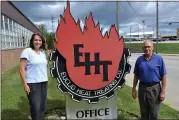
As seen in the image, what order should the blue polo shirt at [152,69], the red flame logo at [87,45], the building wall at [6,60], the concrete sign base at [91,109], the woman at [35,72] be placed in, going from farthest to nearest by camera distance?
the building wall at [6,60], the concrete sign base at [91,109], the red flame logo at [87,45], the woman at [35,72], the blue polo shirt at [152,69]

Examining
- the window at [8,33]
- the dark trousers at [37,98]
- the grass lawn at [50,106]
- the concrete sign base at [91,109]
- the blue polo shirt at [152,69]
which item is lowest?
the grass lawn at [50,106]

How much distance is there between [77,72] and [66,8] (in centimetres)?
115

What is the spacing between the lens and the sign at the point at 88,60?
17.2 feet

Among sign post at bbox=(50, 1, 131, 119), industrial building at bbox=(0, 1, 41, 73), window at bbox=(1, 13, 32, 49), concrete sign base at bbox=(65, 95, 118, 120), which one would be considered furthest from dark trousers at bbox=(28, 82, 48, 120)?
window at bbox=(1, 13, 32, 49)

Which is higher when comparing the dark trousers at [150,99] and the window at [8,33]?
the window at [8,33]

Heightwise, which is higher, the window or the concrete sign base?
the window

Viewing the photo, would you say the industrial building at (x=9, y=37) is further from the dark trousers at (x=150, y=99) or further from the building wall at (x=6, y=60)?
the dark trousers at (x=150, y=99)

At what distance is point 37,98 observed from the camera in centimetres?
477

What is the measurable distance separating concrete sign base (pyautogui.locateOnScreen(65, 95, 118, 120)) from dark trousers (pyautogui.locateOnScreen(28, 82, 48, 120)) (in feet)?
2.15

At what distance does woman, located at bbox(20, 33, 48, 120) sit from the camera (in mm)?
4625

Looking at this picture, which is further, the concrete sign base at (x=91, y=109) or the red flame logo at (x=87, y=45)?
the concrete sign base at (x=91, y=109)

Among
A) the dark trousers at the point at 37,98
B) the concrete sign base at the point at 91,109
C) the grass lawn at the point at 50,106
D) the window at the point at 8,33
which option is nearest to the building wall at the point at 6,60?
the window at the point at 8,33

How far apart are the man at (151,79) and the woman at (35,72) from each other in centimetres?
153

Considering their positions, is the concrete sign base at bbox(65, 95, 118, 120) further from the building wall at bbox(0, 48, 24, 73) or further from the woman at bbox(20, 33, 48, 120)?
the building wall at bbox(0, 48, 24, 73)
